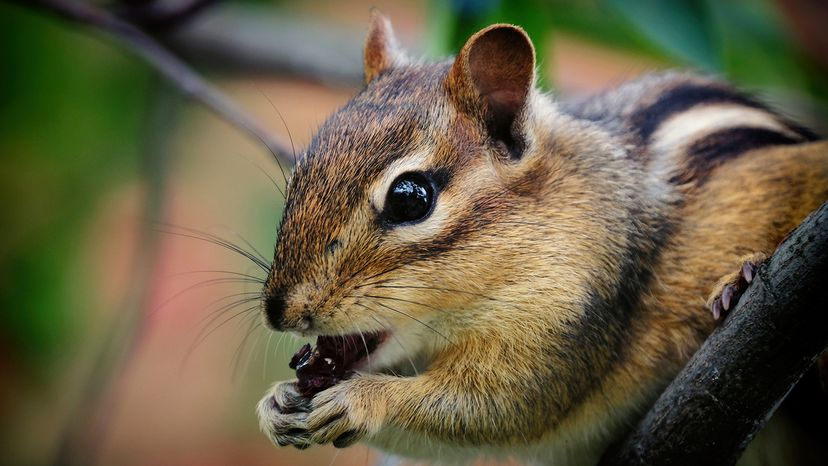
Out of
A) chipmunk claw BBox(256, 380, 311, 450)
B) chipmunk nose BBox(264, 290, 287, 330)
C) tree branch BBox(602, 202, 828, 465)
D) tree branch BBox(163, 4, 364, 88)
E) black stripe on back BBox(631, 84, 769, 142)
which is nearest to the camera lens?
tree branch BBox(602, 202, 828, 465)

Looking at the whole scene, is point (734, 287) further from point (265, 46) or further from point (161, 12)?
point (265, 46)

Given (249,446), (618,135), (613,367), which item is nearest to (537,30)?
(618,135)

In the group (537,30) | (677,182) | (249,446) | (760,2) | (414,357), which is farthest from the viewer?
(249,446)

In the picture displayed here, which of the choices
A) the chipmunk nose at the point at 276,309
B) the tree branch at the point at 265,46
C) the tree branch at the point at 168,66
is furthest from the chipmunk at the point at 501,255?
the tree branch at the point at 265,46

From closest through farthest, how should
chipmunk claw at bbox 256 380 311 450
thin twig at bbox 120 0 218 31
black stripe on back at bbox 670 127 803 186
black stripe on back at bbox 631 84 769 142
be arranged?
chipmunk claw at bbox 256 380 311 450 → black stripe on back at bbox 670 127 803 186 → black stripe on back at bbox 631 84 769 142 → thin twig at bbox 120 0 218 31

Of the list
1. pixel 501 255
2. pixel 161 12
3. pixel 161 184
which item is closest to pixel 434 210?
pixel 501 255

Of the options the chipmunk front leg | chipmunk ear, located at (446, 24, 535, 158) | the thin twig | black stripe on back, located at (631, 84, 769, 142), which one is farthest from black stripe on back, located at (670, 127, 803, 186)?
the thin twig

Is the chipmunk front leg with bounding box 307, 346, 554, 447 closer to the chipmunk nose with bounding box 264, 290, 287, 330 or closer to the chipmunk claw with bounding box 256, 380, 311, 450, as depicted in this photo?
the chipmunk claw with bounding box 256, 380, 311, 450

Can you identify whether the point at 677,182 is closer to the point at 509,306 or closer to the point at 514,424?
the point at 509,306
